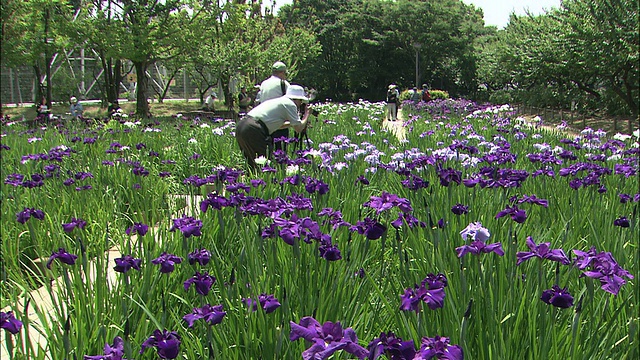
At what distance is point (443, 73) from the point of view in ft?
124

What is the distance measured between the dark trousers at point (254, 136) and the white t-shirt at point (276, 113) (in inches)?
2.5

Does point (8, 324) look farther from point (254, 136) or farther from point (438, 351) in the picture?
point (254, 136)

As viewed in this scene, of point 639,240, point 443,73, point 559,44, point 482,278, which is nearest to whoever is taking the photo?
point 482,278

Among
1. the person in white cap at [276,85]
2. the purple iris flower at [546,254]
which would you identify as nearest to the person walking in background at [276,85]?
the person in white cap at [276,85]

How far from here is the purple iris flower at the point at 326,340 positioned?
3.52ft

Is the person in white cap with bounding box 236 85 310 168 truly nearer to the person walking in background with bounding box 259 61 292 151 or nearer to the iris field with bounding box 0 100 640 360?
the person walking in background with bounding box 259 61 292 151

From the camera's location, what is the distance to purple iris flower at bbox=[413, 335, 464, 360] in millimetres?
1129

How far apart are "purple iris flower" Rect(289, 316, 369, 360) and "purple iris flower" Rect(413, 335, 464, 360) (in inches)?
5.1

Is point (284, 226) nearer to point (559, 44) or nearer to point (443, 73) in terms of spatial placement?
point (559, 44)

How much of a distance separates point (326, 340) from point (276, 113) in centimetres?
442

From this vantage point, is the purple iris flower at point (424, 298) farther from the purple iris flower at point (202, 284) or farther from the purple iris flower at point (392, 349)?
the purple iris flower at point (202, 284)

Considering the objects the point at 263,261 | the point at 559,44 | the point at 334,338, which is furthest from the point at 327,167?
the point at 559,44

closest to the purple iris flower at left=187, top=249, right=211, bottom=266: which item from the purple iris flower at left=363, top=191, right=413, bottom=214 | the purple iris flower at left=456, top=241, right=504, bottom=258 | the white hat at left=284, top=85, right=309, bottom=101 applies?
the purple iris flower at left=363, top=191, right=413, bottom=214

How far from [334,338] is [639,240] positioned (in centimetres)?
228
